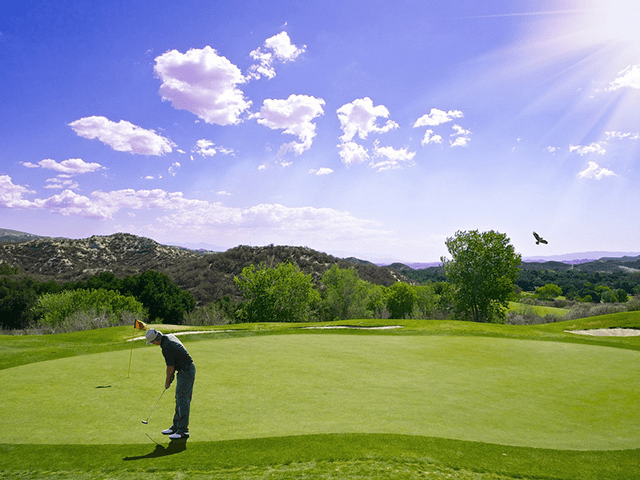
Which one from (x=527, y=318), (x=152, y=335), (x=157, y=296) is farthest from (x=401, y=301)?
(x=152, y=335)

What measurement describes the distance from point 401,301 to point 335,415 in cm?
7076

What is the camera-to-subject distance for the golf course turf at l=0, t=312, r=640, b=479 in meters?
6.65

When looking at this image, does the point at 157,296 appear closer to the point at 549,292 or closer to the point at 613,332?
the point at 613,332

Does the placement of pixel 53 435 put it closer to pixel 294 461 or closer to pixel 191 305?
pixel 294 461

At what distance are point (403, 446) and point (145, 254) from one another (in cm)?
13411

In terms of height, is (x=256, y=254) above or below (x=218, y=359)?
above

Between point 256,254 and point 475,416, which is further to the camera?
point 256,254

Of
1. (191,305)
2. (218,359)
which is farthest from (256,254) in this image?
(218,359)

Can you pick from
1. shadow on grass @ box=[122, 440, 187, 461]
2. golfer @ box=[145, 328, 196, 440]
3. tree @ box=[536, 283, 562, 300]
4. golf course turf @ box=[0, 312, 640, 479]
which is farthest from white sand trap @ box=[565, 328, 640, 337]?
tree @ box=[536, 283, 562, 300]

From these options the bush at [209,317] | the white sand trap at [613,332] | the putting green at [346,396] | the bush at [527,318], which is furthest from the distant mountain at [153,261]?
the putting green at [346,396]

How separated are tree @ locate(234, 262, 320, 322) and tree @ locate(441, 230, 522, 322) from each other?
21425mm

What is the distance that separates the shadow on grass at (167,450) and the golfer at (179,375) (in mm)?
306

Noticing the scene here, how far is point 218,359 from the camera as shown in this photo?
579 inches

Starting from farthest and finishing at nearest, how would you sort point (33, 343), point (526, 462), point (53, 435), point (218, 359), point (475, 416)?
1. point (33, 343)
2. point (218, 359)
3. point (475, 416)
4. point (53, 435)
5. point (526, 462)
